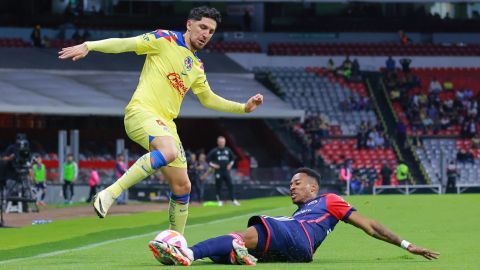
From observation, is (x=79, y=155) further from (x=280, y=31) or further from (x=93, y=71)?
(x=280, y=31)

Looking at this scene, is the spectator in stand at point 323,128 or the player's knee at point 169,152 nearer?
the player's knee at point 169,152

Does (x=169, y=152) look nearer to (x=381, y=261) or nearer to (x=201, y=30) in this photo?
(x=201, y=30)

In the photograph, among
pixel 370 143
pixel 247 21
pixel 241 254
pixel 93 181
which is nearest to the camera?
pixel 241 254

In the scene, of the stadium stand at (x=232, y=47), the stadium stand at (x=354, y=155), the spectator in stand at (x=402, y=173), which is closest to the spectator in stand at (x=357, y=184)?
the spectator in stand at (x=402, y=173)

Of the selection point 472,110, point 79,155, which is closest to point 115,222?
point 79,155

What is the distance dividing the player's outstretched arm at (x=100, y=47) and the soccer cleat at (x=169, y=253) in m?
A: 2.07

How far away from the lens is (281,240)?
10.9 m

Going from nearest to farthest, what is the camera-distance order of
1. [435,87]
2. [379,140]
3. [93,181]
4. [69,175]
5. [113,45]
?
1. [113,45]
2. [69,175]
3. [93,181]
4. [379,140]
5. [435,87]

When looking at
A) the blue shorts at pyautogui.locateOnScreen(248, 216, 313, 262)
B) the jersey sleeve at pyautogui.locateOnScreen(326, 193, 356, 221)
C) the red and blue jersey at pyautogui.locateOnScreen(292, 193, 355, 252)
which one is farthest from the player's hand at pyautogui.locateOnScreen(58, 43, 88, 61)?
the jersey sleeve at pyautogui.locateOnScreen(326, 193, 356, 221)

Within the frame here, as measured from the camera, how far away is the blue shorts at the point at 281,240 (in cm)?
1088

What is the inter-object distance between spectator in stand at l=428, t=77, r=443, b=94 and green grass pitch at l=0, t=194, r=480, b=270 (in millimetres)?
24985

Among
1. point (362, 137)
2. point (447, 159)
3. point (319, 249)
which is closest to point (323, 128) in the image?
point (362, 137)

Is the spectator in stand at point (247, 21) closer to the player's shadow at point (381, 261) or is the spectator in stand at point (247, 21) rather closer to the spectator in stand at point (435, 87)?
the spectator in stand at point (435, 87)

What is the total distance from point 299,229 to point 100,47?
105 inches
